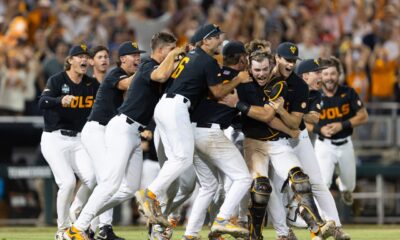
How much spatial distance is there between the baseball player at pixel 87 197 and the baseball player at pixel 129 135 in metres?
1.02

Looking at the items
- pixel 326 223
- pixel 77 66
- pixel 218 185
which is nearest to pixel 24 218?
pixel 77 66

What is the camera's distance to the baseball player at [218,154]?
1218 cm

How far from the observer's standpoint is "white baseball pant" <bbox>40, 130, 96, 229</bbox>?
1399cm

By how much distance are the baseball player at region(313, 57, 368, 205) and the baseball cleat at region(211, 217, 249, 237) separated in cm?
429

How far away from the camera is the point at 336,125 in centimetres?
1619

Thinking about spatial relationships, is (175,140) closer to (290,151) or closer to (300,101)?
(290,151)

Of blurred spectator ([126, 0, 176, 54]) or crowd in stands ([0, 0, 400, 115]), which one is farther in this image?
blurred spectator ([126, 0, 176, 54])

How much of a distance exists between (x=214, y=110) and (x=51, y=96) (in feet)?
8.78

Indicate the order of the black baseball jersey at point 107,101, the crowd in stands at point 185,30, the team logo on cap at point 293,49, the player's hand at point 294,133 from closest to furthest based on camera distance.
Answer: the player's hand at point 294,133
the team logo on cap at point 293,49
the black baseball jersey at point 107,101
the crowd in stands at point 185,30

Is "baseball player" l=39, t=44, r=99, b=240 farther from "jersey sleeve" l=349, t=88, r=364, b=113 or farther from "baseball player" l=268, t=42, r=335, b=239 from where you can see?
"jersey sleeve" l=349, t=88, r=364, b=113

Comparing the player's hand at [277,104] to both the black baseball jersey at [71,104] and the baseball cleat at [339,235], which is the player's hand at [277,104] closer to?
the baseball cleat at [339,235]

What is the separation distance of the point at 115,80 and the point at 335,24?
11.2 m

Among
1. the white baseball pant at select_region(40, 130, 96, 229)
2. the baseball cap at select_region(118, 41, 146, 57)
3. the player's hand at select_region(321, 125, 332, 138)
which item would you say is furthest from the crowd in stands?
the baseball cap at select_region(118, 41, 146, 57)

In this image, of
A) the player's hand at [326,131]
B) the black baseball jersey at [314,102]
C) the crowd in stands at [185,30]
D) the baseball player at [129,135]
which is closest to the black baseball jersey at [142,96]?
the baseball player at [129,135]
